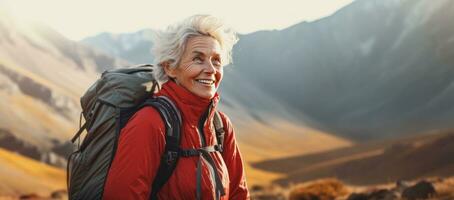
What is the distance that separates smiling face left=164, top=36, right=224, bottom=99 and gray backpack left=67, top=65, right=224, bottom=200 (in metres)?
0.17

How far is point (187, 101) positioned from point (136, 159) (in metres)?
0.43

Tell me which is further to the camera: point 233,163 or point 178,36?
point 233,163

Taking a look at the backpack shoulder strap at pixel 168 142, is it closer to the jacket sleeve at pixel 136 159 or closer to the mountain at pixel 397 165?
the jacket sleeve at pixel 136 159

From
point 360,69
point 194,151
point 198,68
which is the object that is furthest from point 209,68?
point 360,69

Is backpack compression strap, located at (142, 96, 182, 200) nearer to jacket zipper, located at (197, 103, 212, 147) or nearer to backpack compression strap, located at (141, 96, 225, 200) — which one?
backpack compression strap, located at (141, 96, 225, 200)

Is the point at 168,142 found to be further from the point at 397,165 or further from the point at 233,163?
the point at 397,165

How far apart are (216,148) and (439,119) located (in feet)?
359

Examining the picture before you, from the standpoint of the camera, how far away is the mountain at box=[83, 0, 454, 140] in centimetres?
12081

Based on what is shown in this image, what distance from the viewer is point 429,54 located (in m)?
127

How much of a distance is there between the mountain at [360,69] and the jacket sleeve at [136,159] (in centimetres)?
10692

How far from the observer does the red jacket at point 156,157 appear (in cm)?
300

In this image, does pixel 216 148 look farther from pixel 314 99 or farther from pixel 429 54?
pixel 314 99

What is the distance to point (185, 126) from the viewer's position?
3.21 metres

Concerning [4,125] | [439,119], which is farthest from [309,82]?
[4,125]
